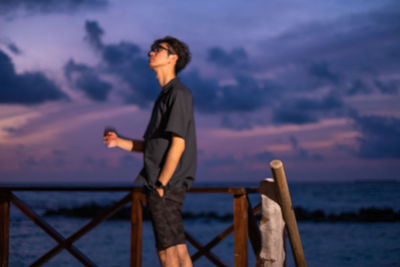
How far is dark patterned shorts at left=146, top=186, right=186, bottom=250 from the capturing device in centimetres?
208

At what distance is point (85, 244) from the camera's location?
13.3m

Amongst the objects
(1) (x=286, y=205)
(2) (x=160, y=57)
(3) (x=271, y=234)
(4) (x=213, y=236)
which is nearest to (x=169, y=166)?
(2) (x=160, y=57)

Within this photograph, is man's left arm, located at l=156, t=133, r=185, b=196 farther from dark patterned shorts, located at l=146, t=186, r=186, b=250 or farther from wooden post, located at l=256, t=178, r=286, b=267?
wooden post, located at l=256, t=178, r=286, b=267

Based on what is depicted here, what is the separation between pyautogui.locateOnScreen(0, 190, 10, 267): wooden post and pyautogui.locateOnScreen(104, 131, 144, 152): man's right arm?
1.95 metres

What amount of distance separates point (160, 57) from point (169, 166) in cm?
64

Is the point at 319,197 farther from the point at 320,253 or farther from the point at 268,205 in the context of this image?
the point at 268,205

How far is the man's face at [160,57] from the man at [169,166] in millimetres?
164

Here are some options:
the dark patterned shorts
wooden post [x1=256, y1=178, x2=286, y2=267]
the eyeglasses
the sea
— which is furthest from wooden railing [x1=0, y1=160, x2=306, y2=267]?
the sea

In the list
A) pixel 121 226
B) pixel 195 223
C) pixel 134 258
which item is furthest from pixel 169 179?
pixel 195 223

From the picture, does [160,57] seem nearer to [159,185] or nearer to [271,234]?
[159,185]

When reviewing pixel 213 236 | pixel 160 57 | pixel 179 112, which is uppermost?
pixel 160 57

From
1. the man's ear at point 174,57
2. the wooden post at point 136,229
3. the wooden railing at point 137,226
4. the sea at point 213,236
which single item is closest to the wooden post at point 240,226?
the wooden railing at point 137,226

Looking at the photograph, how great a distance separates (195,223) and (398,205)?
1247 centimetres

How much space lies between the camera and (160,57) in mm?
2299
